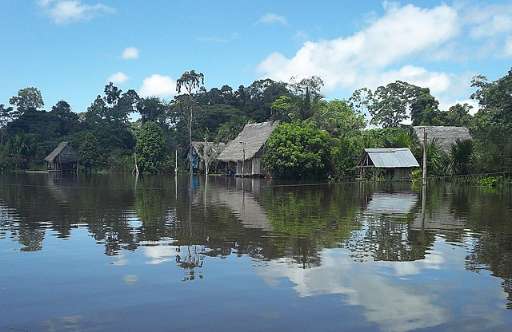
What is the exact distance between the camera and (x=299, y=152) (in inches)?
1538

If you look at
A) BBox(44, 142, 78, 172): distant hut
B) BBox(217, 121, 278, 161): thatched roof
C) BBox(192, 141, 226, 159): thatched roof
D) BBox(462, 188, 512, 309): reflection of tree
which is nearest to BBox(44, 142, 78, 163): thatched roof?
BBox(44, 142, 78, 172): distant hut

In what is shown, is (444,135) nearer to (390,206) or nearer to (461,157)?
(461,157)

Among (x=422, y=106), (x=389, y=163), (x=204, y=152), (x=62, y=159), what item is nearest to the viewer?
(x=389, y=163)

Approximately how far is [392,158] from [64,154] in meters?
40.3

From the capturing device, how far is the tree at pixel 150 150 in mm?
57906

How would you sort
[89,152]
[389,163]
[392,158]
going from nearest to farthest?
[389,163], [392,158], [89,152]

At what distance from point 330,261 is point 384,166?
32007mm

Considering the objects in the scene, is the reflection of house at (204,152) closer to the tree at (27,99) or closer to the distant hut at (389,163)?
the distant hut at (389,163)

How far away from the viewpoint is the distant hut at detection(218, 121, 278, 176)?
4483 cm

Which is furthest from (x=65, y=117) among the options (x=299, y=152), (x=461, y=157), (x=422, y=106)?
(x=461, y=157)

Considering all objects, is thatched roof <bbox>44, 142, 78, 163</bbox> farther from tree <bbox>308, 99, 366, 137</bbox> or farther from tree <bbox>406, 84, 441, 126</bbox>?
tree <bbox>406, 84, 441, 126</bbox>

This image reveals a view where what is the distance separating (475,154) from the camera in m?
36.7

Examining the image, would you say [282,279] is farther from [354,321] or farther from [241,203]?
[241,203]

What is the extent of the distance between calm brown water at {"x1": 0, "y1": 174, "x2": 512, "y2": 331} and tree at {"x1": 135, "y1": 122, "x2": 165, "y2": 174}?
1667 inches
